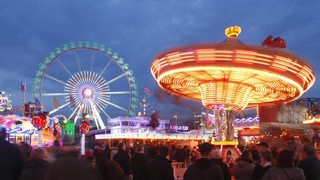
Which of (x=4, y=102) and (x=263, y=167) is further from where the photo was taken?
(x=4, y=102)

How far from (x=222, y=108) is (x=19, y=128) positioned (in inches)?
681

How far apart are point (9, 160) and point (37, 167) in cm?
59

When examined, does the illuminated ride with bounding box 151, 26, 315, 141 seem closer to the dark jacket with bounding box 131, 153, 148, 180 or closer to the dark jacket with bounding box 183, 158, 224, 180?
the dark jacket with bounding box 131, 153, 148, 180

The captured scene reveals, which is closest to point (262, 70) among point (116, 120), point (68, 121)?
point (68, 121)

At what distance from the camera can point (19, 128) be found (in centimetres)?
2912

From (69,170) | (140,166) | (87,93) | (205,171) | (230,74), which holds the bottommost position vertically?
(140,166)

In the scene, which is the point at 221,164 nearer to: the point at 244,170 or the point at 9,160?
the point at 244,170

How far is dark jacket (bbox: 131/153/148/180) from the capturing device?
726 centimetres

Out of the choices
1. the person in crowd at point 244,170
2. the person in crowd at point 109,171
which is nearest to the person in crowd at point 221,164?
the person in crowd at point 244,170

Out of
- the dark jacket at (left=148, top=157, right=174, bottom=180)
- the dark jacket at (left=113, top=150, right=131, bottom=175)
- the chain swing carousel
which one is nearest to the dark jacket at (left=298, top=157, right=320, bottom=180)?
the dark jacket at (left=148, top=157, right=174, bottom=180)

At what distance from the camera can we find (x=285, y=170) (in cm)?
447

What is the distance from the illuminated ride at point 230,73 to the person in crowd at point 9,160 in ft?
33.9

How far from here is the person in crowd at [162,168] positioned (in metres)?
6.29

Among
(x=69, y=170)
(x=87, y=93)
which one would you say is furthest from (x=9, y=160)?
(x=87, y=93)
